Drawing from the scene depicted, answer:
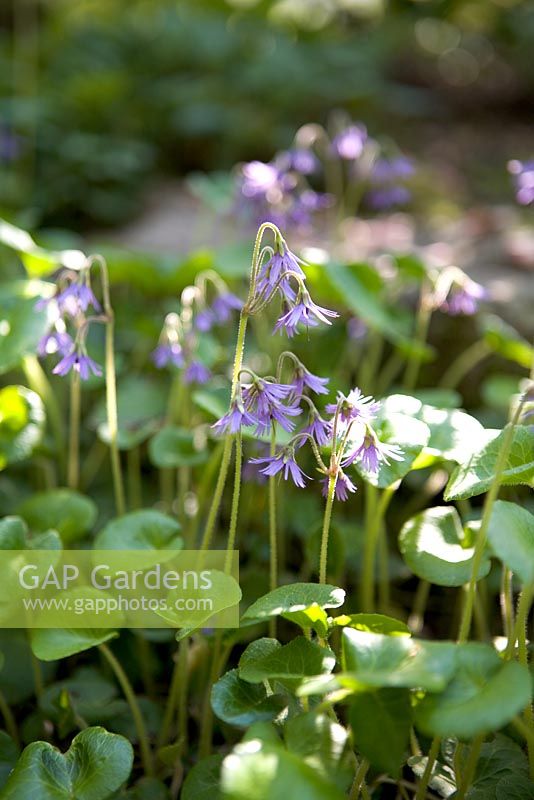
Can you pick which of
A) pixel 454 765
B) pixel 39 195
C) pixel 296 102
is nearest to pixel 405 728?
pixel 454 765

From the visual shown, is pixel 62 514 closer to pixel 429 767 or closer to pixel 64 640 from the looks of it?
pixel 64 640

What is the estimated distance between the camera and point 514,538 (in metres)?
1.25

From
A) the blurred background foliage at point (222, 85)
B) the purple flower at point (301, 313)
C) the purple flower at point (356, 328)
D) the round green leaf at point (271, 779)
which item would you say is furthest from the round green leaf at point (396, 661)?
the blurred background foliage at point (222, 85)

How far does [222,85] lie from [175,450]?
4268 mm

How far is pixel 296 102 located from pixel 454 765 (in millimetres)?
4755

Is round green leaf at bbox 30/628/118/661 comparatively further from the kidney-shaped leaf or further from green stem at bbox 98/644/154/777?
the kidney-shaped leaf

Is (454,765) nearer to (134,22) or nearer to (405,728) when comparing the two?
(405,728)

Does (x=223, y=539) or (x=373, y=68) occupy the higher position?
(x=373, y=68)

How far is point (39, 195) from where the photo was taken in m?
4.56

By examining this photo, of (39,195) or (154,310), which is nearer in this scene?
(154,310)

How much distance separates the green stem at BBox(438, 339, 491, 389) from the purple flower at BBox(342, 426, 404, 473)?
1.39 metres

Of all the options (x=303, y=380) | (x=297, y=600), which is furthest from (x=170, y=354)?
(x=297, y=600)

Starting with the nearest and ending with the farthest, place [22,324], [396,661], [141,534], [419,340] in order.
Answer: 1. [396,661]
2. [141,534]
3. [22,324]
4. [419,340]

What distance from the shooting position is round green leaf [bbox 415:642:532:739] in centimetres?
107
